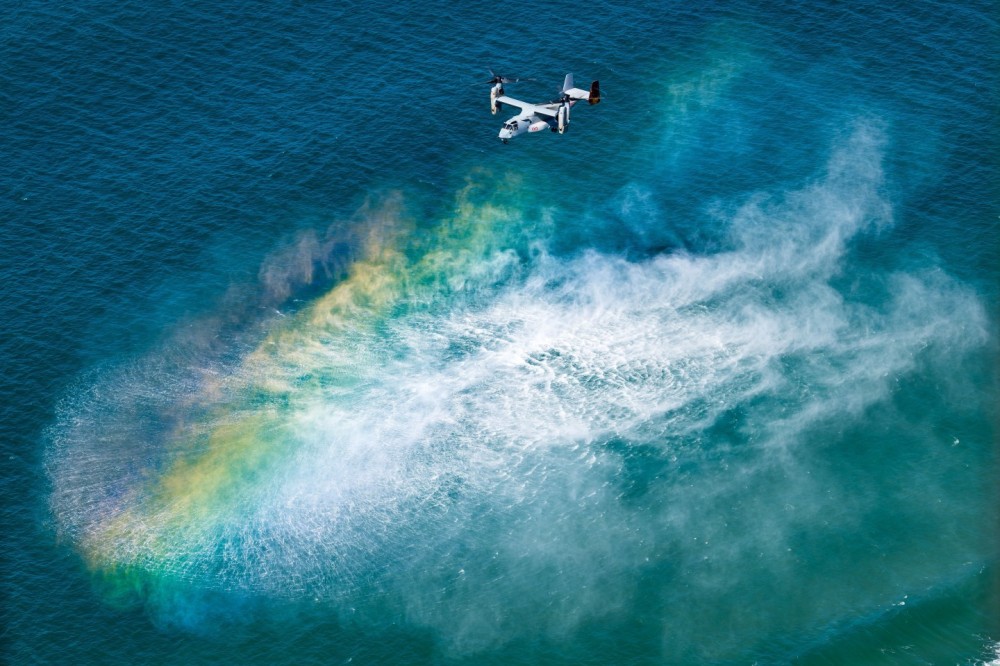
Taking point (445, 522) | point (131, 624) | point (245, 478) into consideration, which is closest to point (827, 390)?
point (445, 522)

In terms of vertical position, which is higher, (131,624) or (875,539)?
(875,539)

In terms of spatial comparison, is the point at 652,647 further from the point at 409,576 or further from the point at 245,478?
the point at 245,478

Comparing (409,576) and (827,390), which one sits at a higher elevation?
(827,390)

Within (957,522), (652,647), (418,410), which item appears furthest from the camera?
(418,410)

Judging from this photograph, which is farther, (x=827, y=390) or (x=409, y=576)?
(x=827, y=390)

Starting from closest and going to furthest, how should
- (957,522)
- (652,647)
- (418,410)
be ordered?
(652,647)
(957,522)
(418,410)

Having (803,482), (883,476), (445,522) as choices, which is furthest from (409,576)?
(883,476)

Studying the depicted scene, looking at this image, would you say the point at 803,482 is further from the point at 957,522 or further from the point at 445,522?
the point at 445,522

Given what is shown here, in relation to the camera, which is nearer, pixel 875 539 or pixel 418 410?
pixel 875 539
